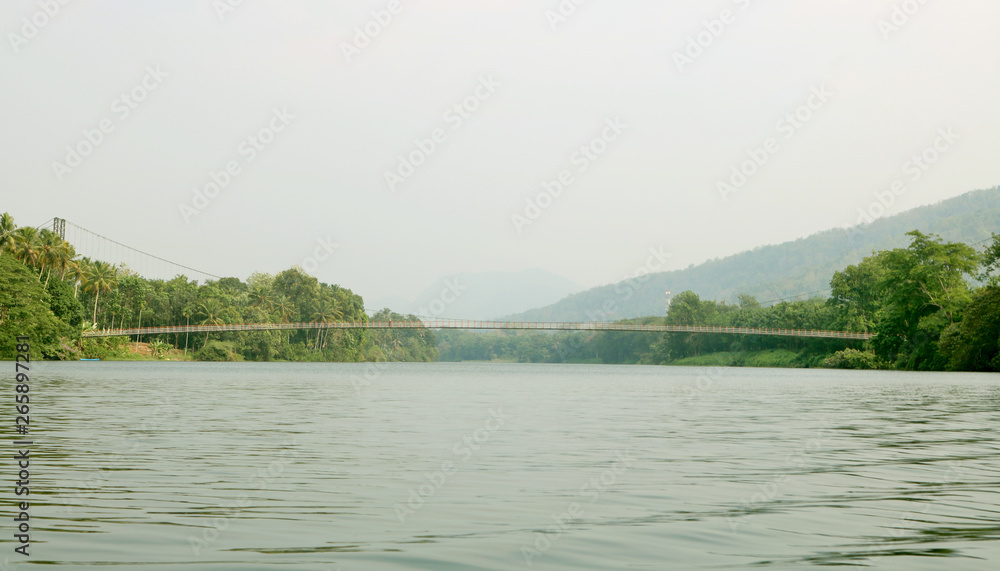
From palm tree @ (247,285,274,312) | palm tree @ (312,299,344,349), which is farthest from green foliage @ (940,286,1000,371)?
palm tree @ (247,285,274,312)

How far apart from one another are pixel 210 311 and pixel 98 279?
857 inches

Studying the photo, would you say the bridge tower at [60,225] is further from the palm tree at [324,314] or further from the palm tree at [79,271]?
the palm tree at [324,314]

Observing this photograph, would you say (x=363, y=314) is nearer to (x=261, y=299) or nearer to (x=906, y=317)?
(x=261, y=299)

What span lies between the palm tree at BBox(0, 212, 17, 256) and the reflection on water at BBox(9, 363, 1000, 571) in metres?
74.5

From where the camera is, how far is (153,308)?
136125mm

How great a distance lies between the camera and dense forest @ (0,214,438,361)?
80.7 meters

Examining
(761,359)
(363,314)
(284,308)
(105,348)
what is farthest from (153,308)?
(761,359)

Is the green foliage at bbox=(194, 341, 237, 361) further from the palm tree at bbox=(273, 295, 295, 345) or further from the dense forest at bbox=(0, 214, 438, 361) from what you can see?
the palm tree at bbox=(273, 295, 295, 345)

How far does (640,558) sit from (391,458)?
7490 mm

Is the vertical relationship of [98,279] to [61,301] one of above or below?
above

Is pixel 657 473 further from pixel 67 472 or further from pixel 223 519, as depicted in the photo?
pixel 67 472

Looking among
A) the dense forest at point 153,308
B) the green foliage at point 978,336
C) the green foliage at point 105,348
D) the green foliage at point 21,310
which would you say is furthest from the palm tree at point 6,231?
the green foliage at point 978,336

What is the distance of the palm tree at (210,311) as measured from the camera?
13275cm

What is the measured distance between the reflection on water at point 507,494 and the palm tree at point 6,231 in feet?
244
